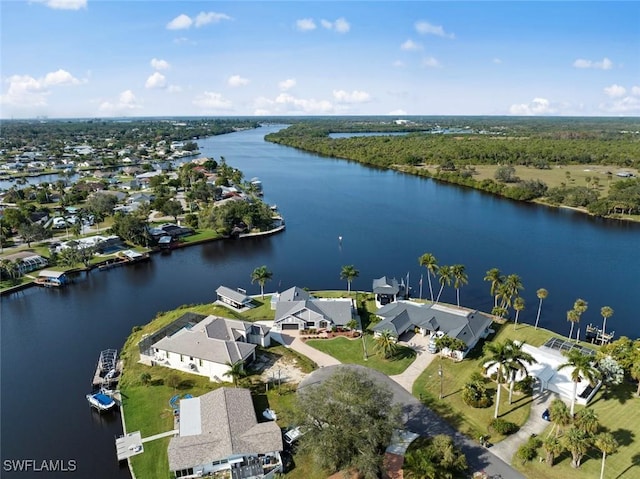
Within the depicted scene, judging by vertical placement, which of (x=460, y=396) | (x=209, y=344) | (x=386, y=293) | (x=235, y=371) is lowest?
(x=460, y=396)

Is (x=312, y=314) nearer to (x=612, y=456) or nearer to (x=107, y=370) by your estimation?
(x=107, y=370)

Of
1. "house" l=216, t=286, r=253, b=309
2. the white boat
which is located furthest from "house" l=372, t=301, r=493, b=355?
the white boat

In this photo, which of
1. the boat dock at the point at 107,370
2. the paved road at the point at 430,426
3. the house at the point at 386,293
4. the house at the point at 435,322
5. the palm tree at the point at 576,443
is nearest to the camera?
the palm tree at the point at 576,443

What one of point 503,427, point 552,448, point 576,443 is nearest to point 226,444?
point 503,427

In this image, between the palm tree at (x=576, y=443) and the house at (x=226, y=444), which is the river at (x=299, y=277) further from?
the palm tree at (x=576, y=443)

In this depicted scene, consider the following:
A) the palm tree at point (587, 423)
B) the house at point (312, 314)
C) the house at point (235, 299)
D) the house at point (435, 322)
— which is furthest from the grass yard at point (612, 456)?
the house at point (235, 299)
